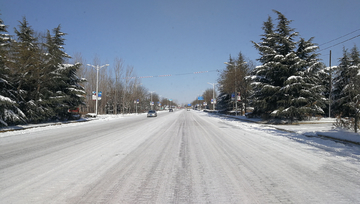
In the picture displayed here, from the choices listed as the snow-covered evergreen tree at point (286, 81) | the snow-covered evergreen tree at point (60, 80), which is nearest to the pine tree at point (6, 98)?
the snow-covered evergreen tree at point (60, 80)

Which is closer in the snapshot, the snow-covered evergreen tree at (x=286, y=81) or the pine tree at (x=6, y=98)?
the pine tree at (x=6, y=98)

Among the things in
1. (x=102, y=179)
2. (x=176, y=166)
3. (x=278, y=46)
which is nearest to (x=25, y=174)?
(x=102, y=179)

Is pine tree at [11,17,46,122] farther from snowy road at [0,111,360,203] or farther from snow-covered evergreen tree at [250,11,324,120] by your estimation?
snow-covered evergreen tree at [250,11,324,120]

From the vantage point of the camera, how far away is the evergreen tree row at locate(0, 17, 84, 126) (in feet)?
53.9

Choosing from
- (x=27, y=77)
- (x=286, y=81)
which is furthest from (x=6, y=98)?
(x=286, y=81)

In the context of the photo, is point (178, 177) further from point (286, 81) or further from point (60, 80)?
point (60, 80)

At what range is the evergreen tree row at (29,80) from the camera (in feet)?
53.9

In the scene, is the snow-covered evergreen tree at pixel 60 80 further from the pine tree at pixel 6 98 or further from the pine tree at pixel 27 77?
the pine tree at pixel 6 98

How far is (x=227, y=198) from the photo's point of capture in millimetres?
4094

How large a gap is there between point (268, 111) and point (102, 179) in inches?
944

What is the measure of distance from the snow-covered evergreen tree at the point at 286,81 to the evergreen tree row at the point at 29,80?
20.3 m

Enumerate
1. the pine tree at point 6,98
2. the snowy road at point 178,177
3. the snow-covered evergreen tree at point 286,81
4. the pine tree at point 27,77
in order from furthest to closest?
the snow-covered evergreen tree at point 286,81 → the pine tree at point 27,77 → the pine tree at point 6,98 → the snowy road at point 178,177

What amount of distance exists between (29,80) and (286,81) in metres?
22.6

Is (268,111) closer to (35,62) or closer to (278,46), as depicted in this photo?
(278,46)
